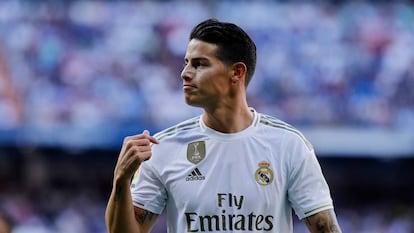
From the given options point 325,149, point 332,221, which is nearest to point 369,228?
point 325,149

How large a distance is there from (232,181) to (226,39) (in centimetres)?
71

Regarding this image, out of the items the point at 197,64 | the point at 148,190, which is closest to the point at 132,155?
the point at 148,190

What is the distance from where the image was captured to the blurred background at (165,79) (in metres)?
18.7

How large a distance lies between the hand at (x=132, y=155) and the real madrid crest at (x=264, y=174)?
0.61 meters

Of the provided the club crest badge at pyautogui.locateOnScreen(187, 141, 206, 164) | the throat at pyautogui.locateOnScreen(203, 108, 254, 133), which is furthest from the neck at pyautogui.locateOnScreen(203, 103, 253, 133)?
the club crest badge at pyautogui.locateOnScreen(187, 141, 206, 164)

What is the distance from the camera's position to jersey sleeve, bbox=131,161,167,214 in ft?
16.8

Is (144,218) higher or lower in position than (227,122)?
lower

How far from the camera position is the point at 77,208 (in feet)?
62.6

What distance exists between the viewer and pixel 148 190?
5.12 m

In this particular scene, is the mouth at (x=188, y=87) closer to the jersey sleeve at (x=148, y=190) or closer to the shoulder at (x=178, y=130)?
the shoulder at (x=178, y=130)

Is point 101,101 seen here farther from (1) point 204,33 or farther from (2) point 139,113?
(1) point 204,33

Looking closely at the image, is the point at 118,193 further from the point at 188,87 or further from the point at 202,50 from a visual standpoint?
the point at 202,50

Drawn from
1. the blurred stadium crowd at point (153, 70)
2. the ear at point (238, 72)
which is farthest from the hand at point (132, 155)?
the blurred stadium crowd at point (153, 70)

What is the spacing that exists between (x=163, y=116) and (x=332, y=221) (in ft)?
45.2
